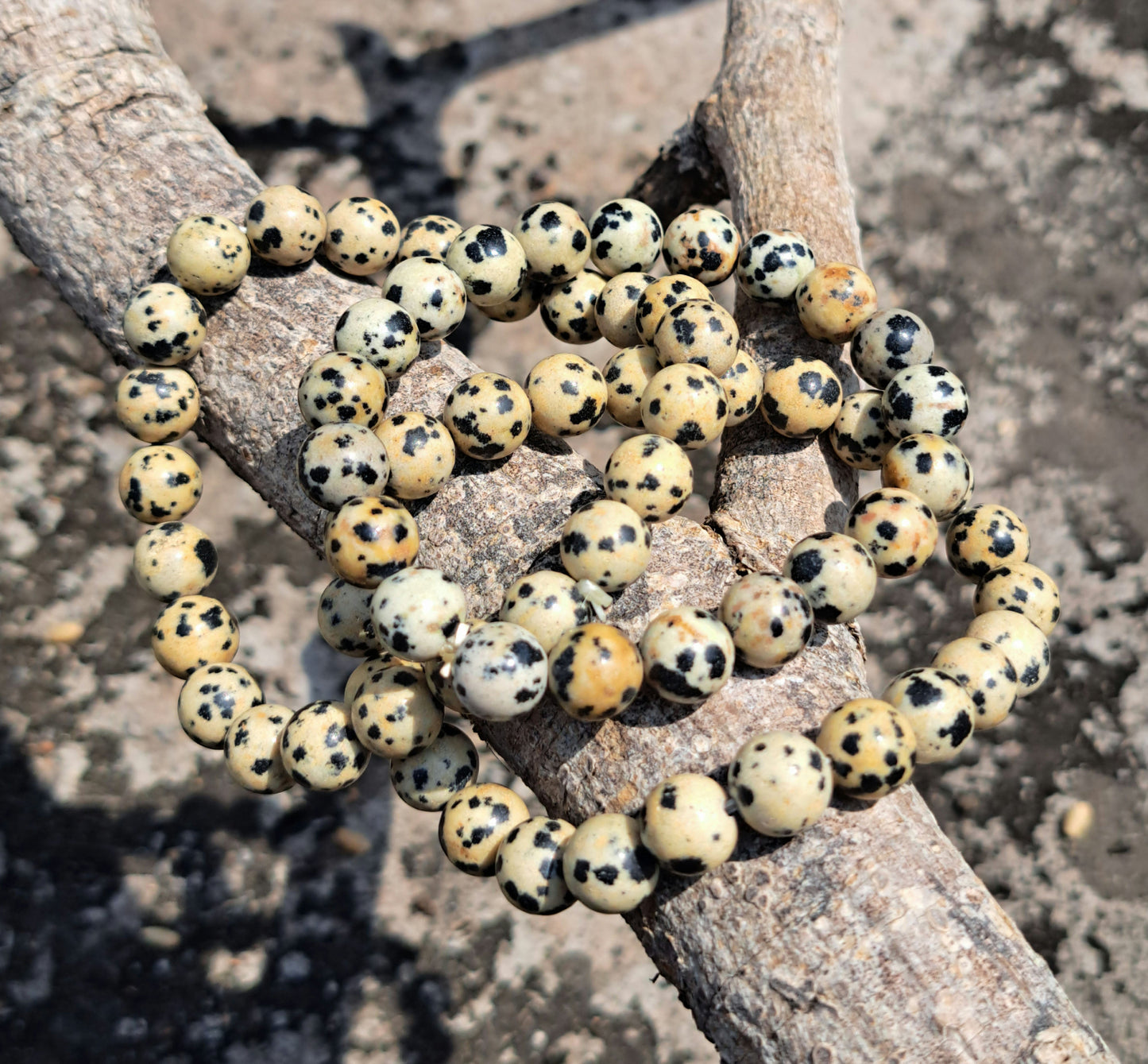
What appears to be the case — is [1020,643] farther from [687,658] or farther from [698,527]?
[687,658]

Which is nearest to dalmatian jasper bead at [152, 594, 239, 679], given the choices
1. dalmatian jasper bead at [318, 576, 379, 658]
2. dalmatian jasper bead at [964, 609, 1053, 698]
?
dalmatian jasper bead at [318, 576, 379, 658]

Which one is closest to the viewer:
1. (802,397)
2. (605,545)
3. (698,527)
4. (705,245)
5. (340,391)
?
(605,545)

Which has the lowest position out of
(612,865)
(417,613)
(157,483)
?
(157,483)

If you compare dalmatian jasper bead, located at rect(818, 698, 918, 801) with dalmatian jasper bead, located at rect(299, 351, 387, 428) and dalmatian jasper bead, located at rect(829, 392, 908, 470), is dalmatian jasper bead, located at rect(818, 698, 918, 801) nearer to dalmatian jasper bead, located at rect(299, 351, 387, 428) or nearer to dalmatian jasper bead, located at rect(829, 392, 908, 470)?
dalmatian jasper bead, located at rect(829, 392, 908, 470)

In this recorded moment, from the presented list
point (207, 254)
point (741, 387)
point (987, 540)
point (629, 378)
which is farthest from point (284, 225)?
point (987, 540)

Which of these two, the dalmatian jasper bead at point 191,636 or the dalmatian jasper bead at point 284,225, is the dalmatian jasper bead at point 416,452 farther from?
the dalmatian jasper bead at point 191,636

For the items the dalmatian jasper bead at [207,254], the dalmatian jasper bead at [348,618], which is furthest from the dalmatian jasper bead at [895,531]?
the dalmatian jasper bead at [207,254]
